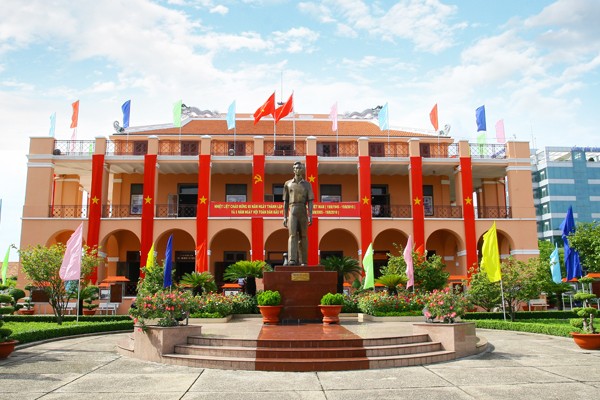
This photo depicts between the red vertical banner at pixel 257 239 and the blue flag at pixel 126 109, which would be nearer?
the red vertical banner at pixel 257 239

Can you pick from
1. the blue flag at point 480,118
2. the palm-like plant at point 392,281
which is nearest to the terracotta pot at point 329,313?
the palm-like plant at point 392,281

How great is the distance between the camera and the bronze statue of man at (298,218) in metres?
15.3

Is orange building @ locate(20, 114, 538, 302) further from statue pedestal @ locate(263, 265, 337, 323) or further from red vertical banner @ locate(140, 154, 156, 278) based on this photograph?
statue pedestal @ locate(263, 265, 337, 323)

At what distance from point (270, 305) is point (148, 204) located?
15.8 metres

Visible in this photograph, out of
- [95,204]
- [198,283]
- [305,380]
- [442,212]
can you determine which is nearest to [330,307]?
[305,380]

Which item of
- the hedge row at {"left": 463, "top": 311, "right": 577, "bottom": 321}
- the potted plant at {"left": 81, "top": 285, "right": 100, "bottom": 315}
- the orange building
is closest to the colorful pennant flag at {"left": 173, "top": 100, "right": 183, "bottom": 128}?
the orange building

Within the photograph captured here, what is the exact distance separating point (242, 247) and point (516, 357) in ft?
72.4

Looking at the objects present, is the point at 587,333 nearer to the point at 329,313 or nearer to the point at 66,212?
the point at 329,313

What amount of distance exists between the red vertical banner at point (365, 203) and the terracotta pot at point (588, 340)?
16.3m

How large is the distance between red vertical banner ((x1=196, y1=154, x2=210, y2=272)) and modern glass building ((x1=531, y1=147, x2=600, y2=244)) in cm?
5655

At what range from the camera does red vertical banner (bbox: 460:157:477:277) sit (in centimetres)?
2820

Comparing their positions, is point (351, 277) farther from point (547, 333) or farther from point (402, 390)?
point (402, 390)

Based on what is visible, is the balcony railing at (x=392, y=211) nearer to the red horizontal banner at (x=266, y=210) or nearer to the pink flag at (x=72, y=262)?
the red horizontal banner at (x=266, y=210)

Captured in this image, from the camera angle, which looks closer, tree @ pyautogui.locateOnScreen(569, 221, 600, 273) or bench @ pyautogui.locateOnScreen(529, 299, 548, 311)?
bench @ pyautogui.locateOnScreen(529, 299, 548, 311)
